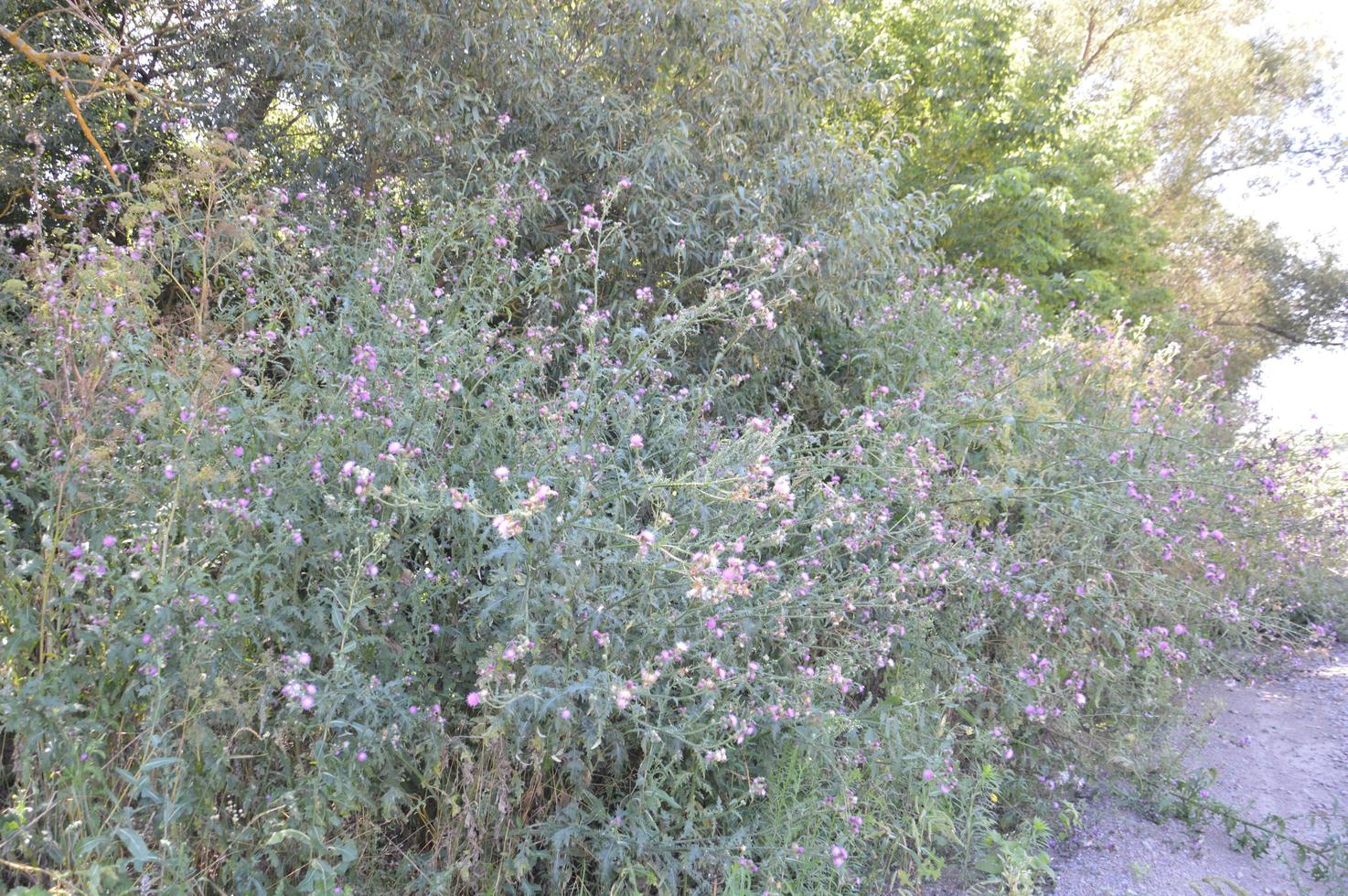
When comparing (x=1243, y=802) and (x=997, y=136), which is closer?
(x=1243, y=802)

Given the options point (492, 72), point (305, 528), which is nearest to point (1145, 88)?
point (492, 72)

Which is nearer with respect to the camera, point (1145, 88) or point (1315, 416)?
point (1315, 416)

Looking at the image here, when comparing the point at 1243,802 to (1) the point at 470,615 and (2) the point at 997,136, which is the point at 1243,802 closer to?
(1) the point at 470,615

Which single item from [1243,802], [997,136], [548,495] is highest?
[997,136]

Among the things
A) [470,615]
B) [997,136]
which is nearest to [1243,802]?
[470,615]

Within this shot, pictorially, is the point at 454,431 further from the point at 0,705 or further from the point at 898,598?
the point at 898,598

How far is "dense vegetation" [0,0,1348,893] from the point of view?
2160 millimetres

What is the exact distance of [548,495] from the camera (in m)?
2.22

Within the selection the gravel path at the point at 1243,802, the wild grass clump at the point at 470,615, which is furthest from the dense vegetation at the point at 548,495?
the gravel path at the point at 1243,802

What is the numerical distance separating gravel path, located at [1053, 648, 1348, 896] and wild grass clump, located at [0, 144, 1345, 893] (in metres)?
0.24

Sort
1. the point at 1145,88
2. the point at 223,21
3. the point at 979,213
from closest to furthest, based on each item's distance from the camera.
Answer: the point at 223,21 < the point at 979,213 < the point at 1145,88

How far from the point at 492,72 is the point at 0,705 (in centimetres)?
413

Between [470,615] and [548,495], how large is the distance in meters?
0.60

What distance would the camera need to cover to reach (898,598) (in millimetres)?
3547
